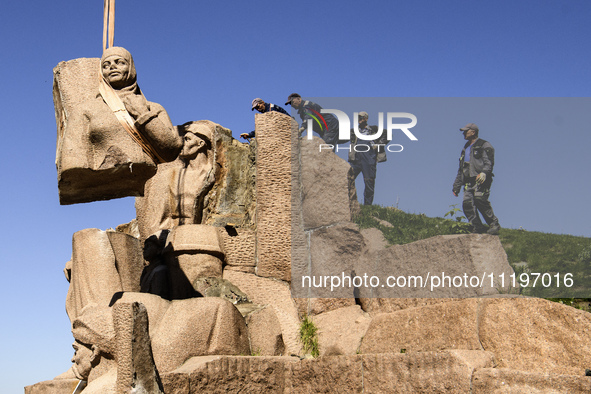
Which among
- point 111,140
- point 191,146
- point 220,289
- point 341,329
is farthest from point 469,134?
point 191,146

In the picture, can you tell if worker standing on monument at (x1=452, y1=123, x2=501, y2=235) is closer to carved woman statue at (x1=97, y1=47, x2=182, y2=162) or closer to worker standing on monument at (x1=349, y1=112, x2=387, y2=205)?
worker standing on monument at (x1=349, y1=112, x2=387, y2=205)

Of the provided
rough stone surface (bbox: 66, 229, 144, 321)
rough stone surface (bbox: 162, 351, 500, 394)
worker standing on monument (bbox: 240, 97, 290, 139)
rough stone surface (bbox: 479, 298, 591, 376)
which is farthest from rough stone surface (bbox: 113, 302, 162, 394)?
worker standing on monument (bbox: 240, 97, 290, 139)

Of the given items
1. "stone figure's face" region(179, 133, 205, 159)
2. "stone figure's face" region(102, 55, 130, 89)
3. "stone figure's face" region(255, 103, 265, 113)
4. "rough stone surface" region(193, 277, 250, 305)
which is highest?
"stone figure's face" region(255, 103, 265, 113)

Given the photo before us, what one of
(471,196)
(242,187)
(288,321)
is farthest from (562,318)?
(242,187)

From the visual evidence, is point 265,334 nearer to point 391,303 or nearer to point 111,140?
point 391,303

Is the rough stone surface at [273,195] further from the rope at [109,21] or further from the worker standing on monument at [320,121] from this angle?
the rope at [109,21]

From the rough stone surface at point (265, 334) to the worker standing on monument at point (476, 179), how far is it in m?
2.27

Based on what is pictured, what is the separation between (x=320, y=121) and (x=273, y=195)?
130 cm

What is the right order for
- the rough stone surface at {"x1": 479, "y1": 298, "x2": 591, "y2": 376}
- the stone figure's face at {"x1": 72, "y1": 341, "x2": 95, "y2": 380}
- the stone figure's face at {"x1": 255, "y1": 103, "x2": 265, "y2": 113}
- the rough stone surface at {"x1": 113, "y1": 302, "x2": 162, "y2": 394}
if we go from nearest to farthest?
the rough stone surface at {"x1": 479, "y1": 298, "x2": 591, "y2": 376}
the rough stone surface at {"x1": 113, "y1": 302, "x2": 162, "y2": 394}
the stone figure's face at {"x1": 72, "y1": 341, "x2": 95, "y2": 380}
the stone figure's face at {"x1": 255, "y1": 103, "x2": 265, "y2": 113}

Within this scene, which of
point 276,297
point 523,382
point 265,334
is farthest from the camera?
point 276,297

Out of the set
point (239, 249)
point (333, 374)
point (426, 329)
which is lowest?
point (333, 374)

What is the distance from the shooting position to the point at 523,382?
4422mm

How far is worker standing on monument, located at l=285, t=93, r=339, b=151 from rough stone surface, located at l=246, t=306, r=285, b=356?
1863mm

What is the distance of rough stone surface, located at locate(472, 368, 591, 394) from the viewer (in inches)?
164
